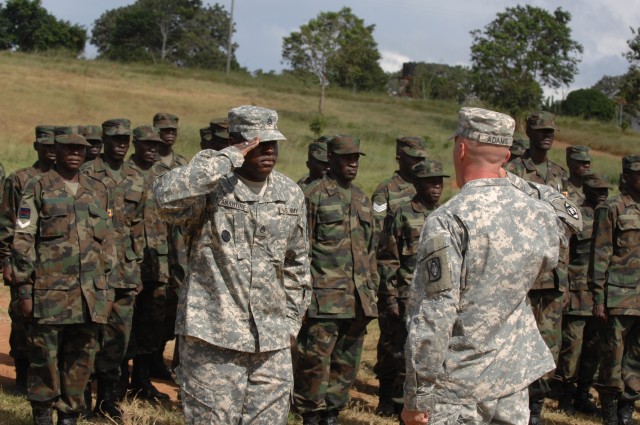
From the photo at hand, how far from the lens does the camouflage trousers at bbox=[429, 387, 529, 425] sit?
13.0 ft

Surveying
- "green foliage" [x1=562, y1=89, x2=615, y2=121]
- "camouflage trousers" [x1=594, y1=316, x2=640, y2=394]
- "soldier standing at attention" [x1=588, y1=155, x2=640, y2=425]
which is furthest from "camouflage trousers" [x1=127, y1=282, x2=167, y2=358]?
"green foliage" [x1=562, y1=89, x2=615, y2=121]

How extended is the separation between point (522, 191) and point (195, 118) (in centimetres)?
3626

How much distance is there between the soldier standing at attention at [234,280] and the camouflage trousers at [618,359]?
4173mm

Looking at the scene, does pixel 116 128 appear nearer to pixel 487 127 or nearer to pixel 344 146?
pixel 344 146

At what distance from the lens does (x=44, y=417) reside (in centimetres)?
706

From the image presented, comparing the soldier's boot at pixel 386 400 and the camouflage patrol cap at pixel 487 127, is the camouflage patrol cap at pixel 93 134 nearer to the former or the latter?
the soldier's boot at pixel 386 400

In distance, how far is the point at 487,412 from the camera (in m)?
4.02

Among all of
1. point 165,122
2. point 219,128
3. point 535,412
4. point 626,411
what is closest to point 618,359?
point 626,411

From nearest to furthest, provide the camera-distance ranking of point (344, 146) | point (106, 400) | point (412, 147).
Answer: point (344, 146) < point (106, 400) < point (412, 147)

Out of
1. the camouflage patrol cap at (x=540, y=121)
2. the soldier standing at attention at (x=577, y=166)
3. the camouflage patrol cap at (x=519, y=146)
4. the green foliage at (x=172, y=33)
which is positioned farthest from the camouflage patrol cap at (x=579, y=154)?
the green foliage at (x=172, y=33)

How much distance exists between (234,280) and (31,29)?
59.1 m

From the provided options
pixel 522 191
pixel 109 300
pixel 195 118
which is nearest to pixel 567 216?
pixel 522 191

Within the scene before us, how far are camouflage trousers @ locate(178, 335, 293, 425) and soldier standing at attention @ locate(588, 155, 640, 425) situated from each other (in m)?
4.18

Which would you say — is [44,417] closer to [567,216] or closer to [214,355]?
[214,355]
